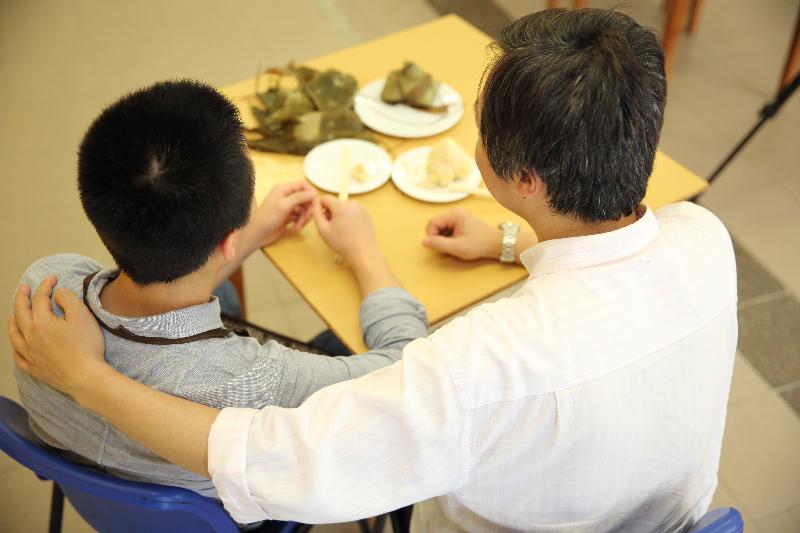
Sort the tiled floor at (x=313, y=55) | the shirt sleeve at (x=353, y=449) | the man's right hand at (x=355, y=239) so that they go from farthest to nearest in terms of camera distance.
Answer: the tiled floor at (x=313, y=55), the man's right hand at (x=355, y=239), the shirt sleeve at (x=353, y=449)

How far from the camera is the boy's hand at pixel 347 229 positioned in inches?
49.3

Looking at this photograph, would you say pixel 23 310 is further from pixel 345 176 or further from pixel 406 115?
pixel 406 115

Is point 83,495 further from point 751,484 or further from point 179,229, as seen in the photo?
point 751,484

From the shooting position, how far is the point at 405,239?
1.34 metres

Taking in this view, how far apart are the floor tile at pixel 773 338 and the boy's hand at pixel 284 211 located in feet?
4.82

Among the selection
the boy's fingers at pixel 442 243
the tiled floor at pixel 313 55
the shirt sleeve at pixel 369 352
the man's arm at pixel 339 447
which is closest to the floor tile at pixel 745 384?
the tiled floor at pixel 313 55

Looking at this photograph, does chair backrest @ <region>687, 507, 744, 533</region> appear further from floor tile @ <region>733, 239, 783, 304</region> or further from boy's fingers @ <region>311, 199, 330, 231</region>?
floor tile @ <region>733, 239, 783, 304</region>

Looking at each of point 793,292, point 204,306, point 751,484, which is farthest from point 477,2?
point 204,306

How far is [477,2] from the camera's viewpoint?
3660 millimetres

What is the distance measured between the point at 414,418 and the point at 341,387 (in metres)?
0.11

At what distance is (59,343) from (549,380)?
0.61m

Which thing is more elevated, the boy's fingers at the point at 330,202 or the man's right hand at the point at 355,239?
the boy's fingers at the point at 330,202

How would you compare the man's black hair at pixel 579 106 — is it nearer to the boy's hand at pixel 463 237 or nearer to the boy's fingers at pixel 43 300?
the boy's hand at pixel 463 237

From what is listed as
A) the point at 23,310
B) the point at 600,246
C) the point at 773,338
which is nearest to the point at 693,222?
the point at 600,246
